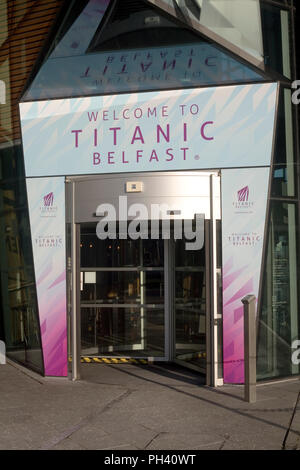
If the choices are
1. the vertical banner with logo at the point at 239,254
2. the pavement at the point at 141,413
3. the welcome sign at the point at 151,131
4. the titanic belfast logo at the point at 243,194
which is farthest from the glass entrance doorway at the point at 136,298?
the titanic belfast logo at the point at 243,194

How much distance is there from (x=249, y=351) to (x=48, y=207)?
3.27 meters

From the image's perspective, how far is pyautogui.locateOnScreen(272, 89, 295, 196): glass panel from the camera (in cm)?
762

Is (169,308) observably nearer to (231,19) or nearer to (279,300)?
(279,300)

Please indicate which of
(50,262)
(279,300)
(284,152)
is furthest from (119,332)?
(284,152)

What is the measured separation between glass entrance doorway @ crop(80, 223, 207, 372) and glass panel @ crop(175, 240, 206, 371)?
0.6 inches

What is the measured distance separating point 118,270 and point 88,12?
376 cm

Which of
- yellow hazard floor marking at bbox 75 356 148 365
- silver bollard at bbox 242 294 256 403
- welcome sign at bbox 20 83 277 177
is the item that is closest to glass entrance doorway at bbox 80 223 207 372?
yellow hazard floor marking at bbox 75 356 148 365

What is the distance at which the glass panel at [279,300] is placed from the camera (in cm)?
768

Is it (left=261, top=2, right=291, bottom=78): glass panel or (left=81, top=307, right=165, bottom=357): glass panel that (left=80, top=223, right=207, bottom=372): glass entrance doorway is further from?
(left=261, top=2, right=291, bottom=78): glass panel

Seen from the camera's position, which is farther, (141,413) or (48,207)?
(48,207)

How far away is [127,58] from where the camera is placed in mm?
7988

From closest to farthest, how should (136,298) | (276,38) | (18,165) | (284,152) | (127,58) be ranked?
(284,152) → (276,38) → (127,58) → (18,165) → (136,298)

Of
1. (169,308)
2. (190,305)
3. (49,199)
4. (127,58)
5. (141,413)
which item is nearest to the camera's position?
(141,413)
